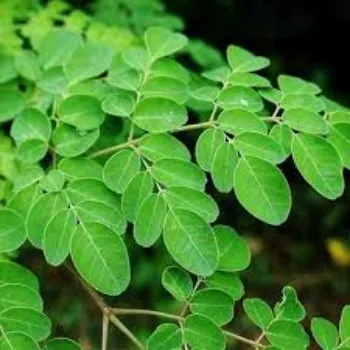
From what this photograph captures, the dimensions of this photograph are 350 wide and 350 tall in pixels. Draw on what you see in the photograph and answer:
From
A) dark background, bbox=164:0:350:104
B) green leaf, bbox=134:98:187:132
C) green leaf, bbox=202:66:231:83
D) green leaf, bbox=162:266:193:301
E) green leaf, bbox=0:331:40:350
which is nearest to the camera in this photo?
green leaf, bbox=0:331:40:350

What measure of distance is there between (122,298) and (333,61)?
1551mm

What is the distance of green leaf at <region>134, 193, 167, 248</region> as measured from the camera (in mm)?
1365

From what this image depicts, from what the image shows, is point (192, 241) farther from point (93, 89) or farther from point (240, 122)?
point (93, 89)

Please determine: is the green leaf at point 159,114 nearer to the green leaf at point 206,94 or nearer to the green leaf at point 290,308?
the green leaf at point 206,94

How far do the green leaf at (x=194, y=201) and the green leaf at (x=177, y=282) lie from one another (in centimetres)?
10

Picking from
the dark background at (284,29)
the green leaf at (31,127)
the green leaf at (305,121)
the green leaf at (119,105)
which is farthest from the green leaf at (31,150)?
the dark background at (284,29)

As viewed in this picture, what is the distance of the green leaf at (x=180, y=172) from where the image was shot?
56.0 inches

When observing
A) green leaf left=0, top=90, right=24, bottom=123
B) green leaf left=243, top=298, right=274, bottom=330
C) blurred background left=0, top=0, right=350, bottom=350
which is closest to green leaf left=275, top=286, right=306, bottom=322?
green leaf left=243, top=298, right=274, bottom=330

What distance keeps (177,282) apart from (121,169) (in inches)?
8.3

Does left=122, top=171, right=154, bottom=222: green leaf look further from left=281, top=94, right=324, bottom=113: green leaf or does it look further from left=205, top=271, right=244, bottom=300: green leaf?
left=281, top=94, right=324, bottom=113: green leaf

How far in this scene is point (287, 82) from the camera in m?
1.61

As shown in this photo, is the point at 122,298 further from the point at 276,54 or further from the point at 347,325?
the point at 347,325

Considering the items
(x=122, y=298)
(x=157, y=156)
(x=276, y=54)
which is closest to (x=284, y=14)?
(x=276, y=54)

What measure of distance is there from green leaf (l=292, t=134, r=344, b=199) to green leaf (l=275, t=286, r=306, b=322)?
0.17 m
